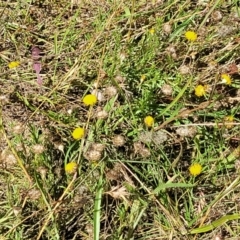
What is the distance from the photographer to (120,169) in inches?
71.4

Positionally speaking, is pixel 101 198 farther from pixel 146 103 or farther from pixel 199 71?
pixel 199 71

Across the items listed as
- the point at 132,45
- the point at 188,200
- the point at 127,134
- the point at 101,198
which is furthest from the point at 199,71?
the point at 101,198

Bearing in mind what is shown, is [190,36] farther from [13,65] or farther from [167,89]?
[13,65]

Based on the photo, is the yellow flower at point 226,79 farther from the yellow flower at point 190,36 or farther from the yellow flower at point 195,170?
the yellow flower at point 195,170

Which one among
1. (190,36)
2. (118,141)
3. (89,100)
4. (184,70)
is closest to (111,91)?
(89,100)

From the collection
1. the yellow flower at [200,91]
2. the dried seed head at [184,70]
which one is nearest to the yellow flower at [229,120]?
the yellow flower at [200,91]

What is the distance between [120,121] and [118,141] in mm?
115

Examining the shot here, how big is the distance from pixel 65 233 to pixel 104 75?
23.7 inches

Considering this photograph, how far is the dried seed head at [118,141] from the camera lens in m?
1.88

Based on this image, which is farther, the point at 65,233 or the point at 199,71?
the point at 199,71

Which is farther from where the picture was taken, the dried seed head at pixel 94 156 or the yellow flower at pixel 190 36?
the yellow flower at pixel 190 36

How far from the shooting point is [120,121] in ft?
6.47

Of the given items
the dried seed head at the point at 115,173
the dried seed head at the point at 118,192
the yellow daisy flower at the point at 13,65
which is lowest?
the dried seed head at the point at 118,192

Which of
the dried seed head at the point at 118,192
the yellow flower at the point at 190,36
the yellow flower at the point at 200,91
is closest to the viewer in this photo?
the dried seed head at the point at 118,192
